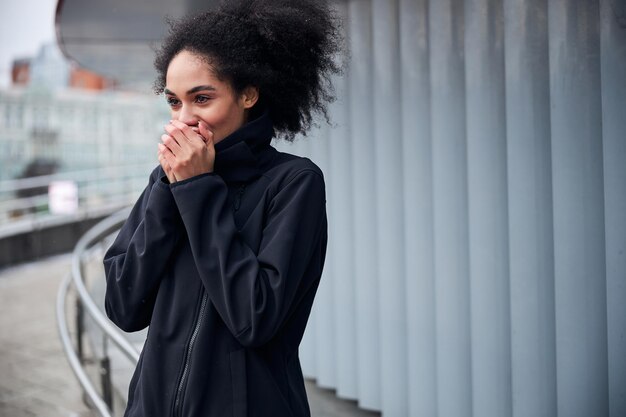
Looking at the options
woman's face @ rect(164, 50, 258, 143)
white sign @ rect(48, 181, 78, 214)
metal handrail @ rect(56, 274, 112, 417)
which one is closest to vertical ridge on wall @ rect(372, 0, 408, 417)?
metal handrail @ rect(56, 274, 112, 417)

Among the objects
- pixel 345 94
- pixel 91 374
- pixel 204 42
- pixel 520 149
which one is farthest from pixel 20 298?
pixel 204 42

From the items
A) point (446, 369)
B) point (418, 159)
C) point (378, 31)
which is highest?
point (378, 31)

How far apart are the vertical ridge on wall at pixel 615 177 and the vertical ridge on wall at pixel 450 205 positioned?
84 cm

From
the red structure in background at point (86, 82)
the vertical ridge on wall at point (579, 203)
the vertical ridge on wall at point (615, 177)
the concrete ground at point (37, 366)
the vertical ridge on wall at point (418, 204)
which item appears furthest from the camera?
the red structure in background at point (86, 82)

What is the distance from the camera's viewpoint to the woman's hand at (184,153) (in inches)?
54.1

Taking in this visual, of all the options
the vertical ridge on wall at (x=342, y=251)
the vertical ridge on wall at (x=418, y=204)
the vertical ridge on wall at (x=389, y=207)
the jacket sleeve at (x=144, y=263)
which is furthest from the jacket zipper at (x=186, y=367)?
the vertical ridge on wall at (x=342, y=251)

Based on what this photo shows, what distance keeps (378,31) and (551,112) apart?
1.32m

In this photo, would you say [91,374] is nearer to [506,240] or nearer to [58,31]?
[58,31]

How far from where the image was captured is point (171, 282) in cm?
143

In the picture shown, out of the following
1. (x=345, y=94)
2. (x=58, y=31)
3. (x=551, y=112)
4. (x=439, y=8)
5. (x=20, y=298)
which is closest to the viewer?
(x=551, y=112)

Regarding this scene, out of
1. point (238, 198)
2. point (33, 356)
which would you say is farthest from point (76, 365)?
point (238, 198)

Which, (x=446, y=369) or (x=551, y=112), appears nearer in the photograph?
(x=551, y=112)

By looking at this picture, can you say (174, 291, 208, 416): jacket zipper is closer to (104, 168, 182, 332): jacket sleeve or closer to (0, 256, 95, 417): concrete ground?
(104, 168, 182, 332): jacket sleeve

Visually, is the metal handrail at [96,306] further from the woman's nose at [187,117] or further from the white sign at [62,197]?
the white sign at [62,197]
